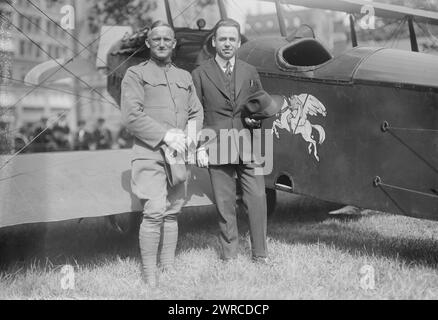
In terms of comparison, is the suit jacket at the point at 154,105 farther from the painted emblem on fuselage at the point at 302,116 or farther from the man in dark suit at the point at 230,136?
the painted emblem on fuselage at the point at 302,116

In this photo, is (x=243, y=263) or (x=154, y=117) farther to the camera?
(x=243, y=263)

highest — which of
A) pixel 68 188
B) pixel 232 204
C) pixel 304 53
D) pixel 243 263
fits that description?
pixel 304 53

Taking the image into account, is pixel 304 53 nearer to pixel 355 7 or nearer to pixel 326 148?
pixel 326 148

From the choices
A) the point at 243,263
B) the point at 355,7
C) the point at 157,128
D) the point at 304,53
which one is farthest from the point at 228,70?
the point at 355,7

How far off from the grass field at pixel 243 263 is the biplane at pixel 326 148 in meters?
0.49

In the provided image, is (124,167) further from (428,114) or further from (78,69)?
(78,69)

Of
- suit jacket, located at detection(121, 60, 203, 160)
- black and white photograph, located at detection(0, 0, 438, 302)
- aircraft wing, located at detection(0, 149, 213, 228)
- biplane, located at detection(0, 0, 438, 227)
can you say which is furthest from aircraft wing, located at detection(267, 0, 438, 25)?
suit jacket, located at detection(121, 60, 203, 160)

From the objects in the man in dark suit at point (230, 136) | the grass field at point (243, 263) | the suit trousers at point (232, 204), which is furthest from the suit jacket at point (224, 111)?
the grass field at point (243, 263)

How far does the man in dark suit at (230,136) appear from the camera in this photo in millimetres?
4031

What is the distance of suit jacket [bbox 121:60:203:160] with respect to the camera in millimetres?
3723

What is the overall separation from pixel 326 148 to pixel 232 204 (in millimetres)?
891

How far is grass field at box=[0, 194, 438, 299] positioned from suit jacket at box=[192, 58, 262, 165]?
85 cm

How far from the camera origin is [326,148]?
4.26 meters

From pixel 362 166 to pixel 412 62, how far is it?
2.82ft
